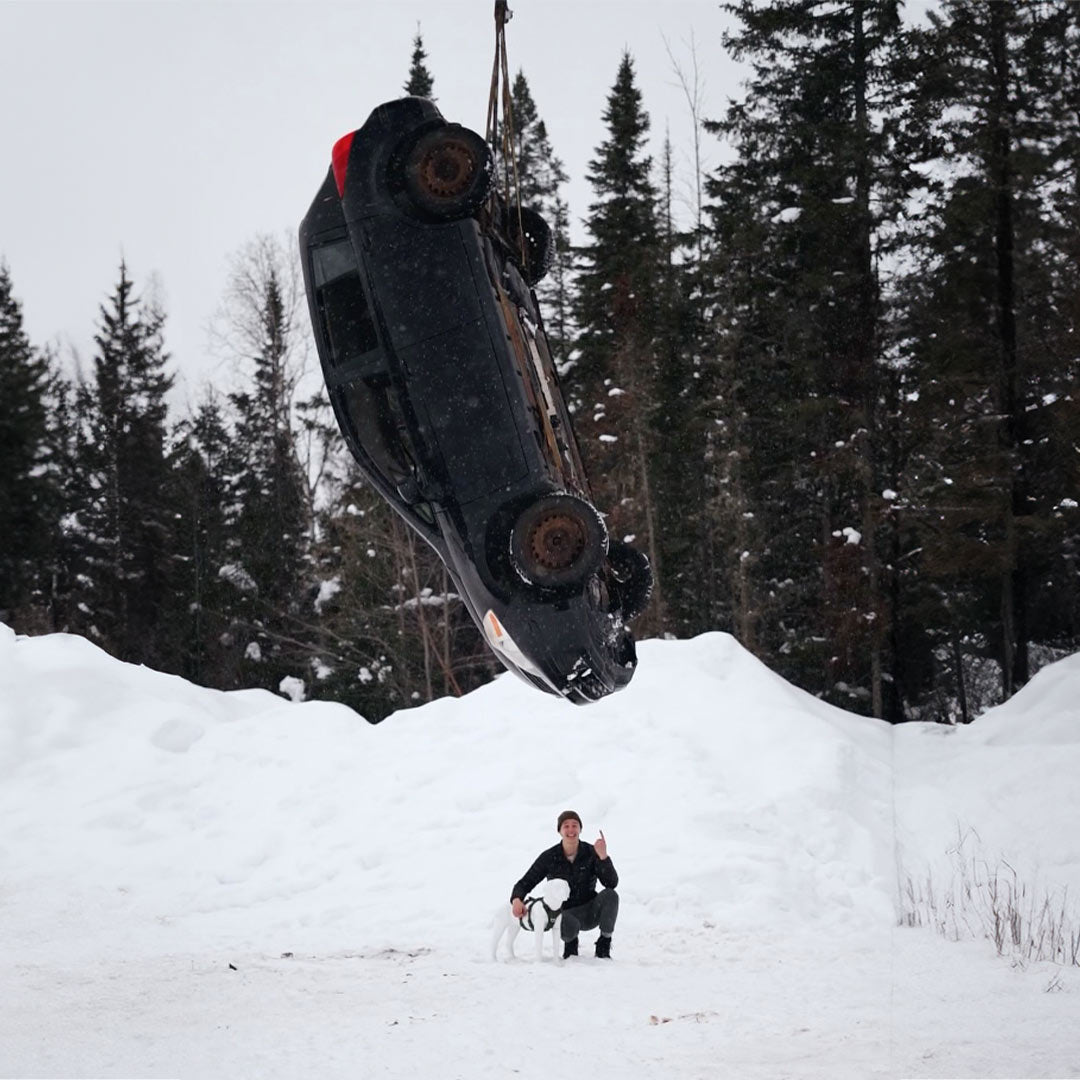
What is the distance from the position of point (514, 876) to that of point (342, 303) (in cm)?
716

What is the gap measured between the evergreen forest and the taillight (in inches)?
610

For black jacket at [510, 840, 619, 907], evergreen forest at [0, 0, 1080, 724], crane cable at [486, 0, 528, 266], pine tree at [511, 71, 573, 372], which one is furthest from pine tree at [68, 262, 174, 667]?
crane cable at [486, 0, 528, 266]

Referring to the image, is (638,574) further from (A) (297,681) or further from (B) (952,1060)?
(A) (297,681)

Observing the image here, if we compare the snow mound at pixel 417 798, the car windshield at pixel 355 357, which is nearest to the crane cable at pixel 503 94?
the car windshield at pixel 355 357

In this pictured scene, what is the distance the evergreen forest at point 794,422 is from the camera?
20.9 m

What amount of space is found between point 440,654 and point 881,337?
35.1 ft

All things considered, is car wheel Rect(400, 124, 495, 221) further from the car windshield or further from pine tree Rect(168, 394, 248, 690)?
pine tree Rect(168, 394, 248, 690)

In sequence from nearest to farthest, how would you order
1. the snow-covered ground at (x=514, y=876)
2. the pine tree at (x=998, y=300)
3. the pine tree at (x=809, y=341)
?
the snow-covered ground at (x=514, y=876), the pine tree at (x=998, y=300), the pine tree at (x=809, y=341)

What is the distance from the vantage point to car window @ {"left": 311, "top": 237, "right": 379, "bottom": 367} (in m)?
5.81

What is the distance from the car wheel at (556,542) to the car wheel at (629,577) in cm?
104

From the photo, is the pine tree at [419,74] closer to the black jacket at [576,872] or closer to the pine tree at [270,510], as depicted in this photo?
the pine tree at [270,510]

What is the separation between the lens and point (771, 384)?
81.4 feet

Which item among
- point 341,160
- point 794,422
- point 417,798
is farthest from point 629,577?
point 794,422

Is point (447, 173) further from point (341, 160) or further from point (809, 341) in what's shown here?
point (809, 341)
